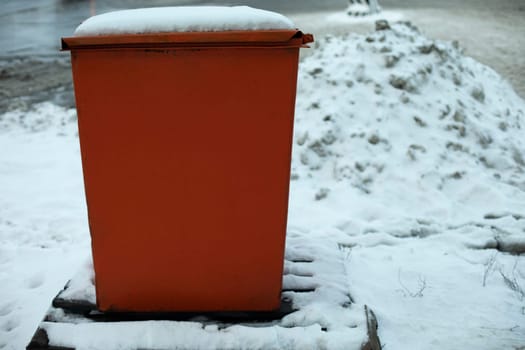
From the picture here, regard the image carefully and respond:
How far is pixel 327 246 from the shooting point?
2.75m

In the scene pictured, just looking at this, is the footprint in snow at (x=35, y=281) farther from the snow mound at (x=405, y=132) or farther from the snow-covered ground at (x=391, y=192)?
the snow mound at (x=405, y=132)

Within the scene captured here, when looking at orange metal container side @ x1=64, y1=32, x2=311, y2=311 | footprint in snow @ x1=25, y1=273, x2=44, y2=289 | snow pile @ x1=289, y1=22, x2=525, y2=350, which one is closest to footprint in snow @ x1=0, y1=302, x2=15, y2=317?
footprint in snow @ x1=25, y1=273, x2=44, y2=289

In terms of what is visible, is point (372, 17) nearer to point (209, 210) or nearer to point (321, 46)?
point (321, 46)

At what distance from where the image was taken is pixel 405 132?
454 cm

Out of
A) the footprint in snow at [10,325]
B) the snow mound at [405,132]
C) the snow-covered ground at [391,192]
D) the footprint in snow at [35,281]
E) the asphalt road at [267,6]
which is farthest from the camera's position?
the asphalt road at [267,6]

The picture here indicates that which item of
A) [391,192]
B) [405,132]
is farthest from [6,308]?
[405,132]

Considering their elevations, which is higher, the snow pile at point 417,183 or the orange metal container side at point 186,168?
the orange metal container side at point 186,168

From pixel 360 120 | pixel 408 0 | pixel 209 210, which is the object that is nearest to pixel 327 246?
pixel 209 210

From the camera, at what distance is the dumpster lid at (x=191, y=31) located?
166 centimetres

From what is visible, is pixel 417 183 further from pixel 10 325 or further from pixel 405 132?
Result: pixel 10 325

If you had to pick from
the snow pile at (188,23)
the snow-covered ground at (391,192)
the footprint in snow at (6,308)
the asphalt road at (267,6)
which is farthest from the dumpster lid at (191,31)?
the asphalt road at (267,6)

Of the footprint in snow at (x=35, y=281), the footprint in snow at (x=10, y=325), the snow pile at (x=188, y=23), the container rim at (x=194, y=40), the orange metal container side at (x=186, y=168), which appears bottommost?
the footprint in snow at (x=35, y=281)

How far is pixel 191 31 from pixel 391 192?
279 centimetres

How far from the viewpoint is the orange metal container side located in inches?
67.8
